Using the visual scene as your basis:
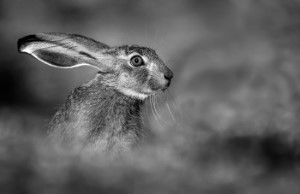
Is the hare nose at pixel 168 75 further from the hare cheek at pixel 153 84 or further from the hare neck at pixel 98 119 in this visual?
the hare neck at pixel 98 119

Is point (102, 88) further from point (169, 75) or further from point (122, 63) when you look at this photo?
point (169, 75)

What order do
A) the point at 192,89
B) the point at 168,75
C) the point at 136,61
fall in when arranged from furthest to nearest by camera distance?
the point at 136,61 → the point at 168,75 → the point at 192,89

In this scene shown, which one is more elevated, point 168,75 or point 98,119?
point 168,75

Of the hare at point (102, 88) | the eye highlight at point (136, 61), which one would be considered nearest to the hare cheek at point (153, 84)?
the hare at point (102, 88)

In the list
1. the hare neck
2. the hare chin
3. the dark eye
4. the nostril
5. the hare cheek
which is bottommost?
the hare neck

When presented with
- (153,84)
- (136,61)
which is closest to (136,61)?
(136,61)

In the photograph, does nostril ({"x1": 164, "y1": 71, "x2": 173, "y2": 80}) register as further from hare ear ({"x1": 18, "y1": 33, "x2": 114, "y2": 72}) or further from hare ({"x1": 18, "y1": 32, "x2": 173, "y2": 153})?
hare ear ({"x1": 18, "y1": 33, "x2": 114, "y2": 72})

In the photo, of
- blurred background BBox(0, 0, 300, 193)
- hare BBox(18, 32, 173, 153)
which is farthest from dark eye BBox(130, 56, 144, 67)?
blurred background BBox(0, 0, 300, 193)

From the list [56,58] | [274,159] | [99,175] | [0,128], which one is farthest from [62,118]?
[274,159]
